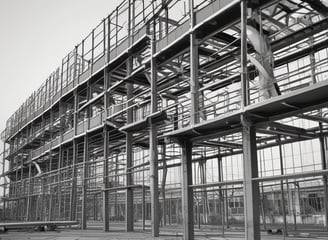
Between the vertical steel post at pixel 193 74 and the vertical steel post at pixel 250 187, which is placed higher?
the vertical steel post at pixel 193 74

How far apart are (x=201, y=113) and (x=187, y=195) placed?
3.59 metres

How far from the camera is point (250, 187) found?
13.5 m

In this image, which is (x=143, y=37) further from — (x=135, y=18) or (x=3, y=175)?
(x=3, y=175)

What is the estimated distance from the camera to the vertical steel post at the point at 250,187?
13172 millimetres

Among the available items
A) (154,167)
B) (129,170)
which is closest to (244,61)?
(154,167)

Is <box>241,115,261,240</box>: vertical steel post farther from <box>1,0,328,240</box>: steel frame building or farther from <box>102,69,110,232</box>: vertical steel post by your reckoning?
<box>102,69,110,232</box>: vertical steel post

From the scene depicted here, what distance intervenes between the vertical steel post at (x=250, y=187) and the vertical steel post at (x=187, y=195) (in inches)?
141

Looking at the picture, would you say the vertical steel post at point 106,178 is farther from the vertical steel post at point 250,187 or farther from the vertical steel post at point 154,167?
the vertical steel post at point 250,187

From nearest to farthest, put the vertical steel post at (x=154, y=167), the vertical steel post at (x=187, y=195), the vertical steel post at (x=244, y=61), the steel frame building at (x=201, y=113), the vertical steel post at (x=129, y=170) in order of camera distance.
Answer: the vertical steel post at (x=244, y=61), the steel frame building at (x=201, y=113), the vertical steel post at (x=187, y=195), the vertical steel post at (x=154, y=167), the vertical steel post at (x=129, y=170)

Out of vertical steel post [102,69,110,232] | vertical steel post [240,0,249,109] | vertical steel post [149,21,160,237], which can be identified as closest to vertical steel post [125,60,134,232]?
vertical steel post [102,69,110,232]

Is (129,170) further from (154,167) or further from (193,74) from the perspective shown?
(193,74)

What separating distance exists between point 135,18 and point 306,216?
15038mm

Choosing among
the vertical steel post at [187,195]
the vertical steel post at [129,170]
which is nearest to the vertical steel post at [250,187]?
the vertical steel post at [187,195]

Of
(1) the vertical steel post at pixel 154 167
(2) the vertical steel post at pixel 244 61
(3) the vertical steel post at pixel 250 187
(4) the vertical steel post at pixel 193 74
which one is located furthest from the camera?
(1) the vertical steel post at pixel 154 167
